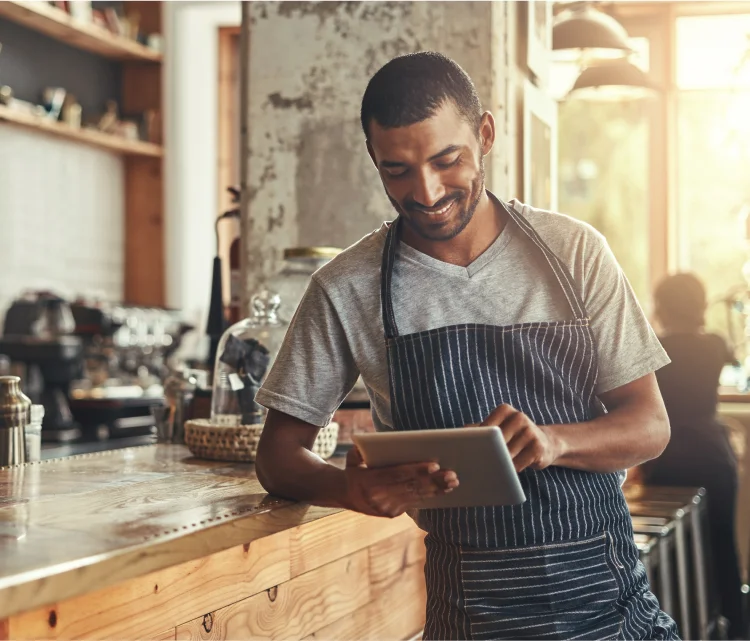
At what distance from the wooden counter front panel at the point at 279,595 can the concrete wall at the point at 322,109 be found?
3.31 feet

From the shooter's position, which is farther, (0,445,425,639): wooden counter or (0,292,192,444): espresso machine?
(0,292,192,444): espresso machine

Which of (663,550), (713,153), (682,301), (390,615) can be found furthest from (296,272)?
(713,153)

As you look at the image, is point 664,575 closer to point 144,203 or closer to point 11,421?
point 11,421

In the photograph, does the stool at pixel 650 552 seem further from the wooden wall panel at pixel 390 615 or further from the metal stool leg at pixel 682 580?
the wooden wall panel at pixel 390 615

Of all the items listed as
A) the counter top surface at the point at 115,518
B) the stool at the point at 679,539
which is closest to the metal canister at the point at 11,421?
the counter top surface at the point at 115,518

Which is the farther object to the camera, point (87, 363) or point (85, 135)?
point (85, 135)

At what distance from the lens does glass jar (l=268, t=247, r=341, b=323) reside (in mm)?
2643

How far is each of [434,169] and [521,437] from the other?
421 mm

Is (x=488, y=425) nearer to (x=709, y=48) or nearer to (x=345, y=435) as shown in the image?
(x=345, y=435)

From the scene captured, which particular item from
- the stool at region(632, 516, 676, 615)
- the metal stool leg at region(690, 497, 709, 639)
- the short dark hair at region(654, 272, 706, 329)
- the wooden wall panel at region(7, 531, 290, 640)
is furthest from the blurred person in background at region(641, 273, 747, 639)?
the wooden wall panel at region(7, 531, 290, 640)

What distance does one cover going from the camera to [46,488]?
189 centimetres

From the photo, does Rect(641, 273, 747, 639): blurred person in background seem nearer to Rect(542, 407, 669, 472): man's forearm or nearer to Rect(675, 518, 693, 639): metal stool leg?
Rect(675, 518, 693, 639): metal stool leg

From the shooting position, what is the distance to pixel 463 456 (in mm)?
1384

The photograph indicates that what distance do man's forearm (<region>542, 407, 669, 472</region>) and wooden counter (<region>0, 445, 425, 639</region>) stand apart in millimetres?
501
